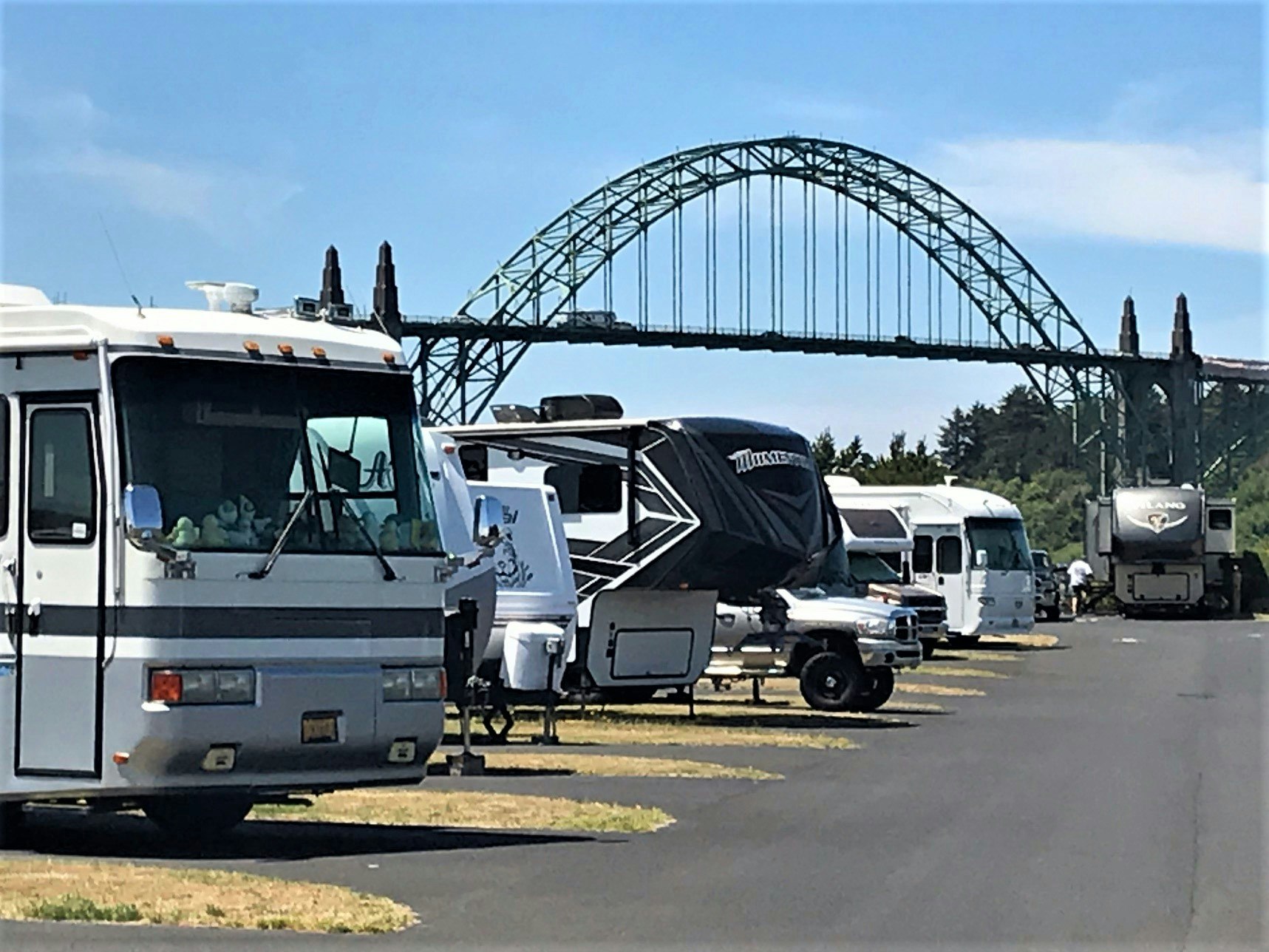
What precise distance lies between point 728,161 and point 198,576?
74103mm

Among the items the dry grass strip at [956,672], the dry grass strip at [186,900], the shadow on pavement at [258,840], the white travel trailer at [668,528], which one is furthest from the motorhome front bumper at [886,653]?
the dry grass strip at [186,900]

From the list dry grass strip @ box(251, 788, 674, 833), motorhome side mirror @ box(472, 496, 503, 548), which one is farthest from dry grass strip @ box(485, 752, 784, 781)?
motorhome side mirror @ box(472, 496, 503, 548)

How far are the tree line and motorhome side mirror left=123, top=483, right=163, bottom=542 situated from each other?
5392 centimetres

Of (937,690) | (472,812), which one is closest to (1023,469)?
(937,690)

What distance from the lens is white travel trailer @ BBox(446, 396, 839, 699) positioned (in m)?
22.8

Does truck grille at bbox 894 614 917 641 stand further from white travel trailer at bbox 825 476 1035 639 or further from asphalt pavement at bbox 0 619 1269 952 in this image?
white travel trailer at bbox 825 476 1035 639

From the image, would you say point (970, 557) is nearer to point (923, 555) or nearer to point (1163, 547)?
point (923, 555)

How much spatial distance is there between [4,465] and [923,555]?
30.8 m

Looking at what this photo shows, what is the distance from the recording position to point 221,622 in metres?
12.1

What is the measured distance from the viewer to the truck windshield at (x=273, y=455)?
1221cm

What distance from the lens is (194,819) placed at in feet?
44.0

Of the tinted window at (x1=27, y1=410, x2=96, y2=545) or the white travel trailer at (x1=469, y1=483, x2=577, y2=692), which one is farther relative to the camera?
the white travel trailer at (x1=469, y1=483, x2=577, y2=692)

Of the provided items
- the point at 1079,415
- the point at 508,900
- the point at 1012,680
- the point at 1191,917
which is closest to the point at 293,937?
the point at 508,900

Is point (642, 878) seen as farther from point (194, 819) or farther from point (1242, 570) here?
point (1242, 570)
